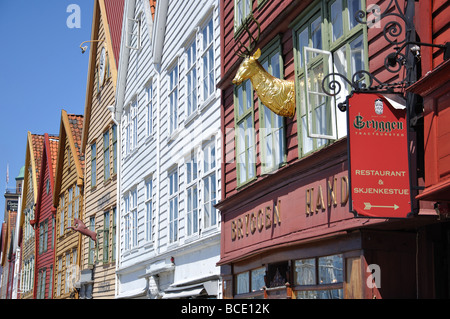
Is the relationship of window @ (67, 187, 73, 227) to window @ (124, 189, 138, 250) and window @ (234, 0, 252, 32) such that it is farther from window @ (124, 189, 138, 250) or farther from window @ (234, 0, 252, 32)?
window @ (234, 0, 252, 32)

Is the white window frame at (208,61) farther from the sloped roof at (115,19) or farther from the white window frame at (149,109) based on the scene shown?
the sloped roof at (115,19)

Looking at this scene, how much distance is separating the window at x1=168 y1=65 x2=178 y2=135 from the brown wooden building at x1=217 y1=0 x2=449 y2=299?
484 centimetres

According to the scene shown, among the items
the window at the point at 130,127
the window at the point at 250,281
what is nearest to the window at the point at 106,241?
the window at the point at 130,127

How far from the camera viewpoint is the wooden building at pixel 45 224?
35.2 metres

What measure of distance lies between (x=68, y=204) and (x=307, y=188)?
2385cm

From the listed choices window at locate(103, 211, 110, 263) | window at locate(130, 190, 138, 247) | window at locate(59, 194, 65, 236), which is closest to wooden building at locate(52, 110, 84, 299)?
window at locate(59, 194, 65, 236)

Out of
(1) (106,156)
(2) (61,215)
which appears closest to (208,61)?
(1) (106,156)

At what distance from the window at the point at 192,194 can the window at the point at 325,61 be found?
252 inches

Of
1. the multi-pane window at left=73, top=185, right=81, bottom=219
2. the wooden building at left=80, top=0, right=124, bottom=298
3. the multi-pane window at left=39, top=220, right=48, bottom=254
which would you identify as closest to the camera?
the wooden building at left=80, top=0, right=124, bottom=298

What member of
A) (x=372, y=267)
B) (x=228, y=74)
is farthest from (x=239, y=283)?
(x=372, y=267)

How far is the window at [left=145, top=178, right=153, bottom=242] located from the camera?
20.1 metres

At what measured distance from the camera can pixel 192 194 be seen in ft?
53.3

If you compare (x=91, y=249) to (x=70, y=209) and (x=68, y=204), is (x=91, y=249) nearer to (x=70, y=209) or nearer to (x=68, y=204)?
(x=70, y=209)

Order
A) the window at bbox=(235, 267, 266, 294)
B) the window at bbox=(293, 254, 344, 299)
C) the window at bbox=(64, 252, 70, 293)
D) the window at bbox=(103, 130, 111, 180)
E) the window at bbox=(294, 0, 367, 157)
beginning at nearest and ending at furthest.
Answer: the window at bbox=(294, 0, 367, 157), the window at bbox=(293, 254, 344, 299), the window at bbox=(235, 267, 266, 294), the window at bbox=(103, 130, 111, 180), the window at bbox=(64, 252, 70, 293)
